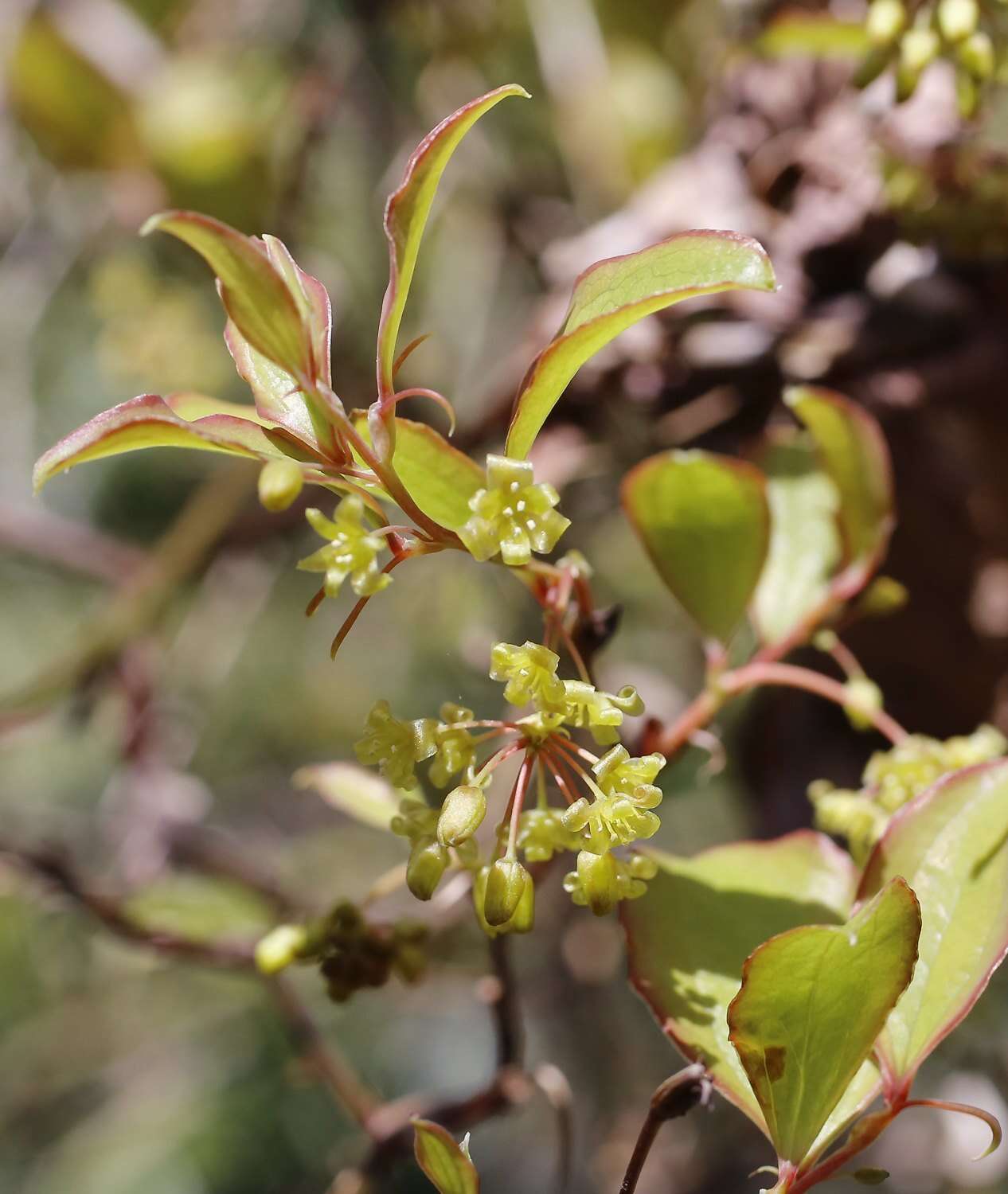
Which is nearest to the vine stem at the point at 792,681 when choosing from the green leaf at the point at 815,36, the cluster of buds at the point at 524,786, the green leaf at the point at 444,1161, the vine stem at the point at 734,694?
the vine stem at the point at 734,694

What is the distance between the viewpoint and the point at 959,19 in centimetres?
62

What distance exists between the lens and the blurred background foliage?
88cm

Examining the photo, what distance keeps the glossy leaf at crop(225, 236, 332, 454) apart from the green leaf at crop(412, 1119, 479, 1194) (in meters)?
0.26

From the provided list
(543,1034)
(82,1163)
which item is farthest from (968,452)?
(82,1163)

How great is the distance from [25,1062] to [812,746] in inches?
55.2

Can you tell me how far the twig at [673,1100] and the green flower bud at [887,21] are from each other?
1.90ft

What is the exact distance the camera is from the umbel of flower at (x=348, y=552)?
0.39 m

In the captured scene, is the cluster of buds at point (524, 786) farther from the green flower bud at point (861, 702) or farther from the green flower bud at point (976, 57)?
the green flower bud at point (976, 57)

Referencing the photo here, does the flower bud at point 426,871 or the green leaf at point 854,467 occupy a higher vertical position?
the flower bud at point 426,871

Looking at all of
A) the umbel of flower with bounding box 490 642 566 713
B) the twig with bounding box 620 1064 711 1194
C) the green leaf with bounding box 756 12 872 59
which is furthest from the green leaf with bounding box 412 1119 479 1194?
the green leaf with bounding box 756 12 872 59

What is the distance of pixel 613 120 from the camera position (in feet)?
3.93

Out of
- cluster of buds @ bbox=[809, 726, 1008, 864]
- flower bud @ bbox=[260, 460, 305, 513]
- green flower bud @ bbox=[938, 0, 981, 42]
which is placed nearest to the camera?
flower bud @ bbox=[260, 460, 305, 513]

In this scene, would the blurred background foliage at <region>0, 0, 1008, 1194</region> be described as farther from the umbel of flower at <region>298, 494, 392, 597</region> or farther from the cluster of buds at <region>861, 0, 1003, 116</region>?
the umbel of flower at <region>298, 494, 392, 597</region>

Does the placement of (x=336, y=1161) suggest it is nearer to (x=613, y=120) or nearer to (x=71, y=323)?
(x=613, y=120)
